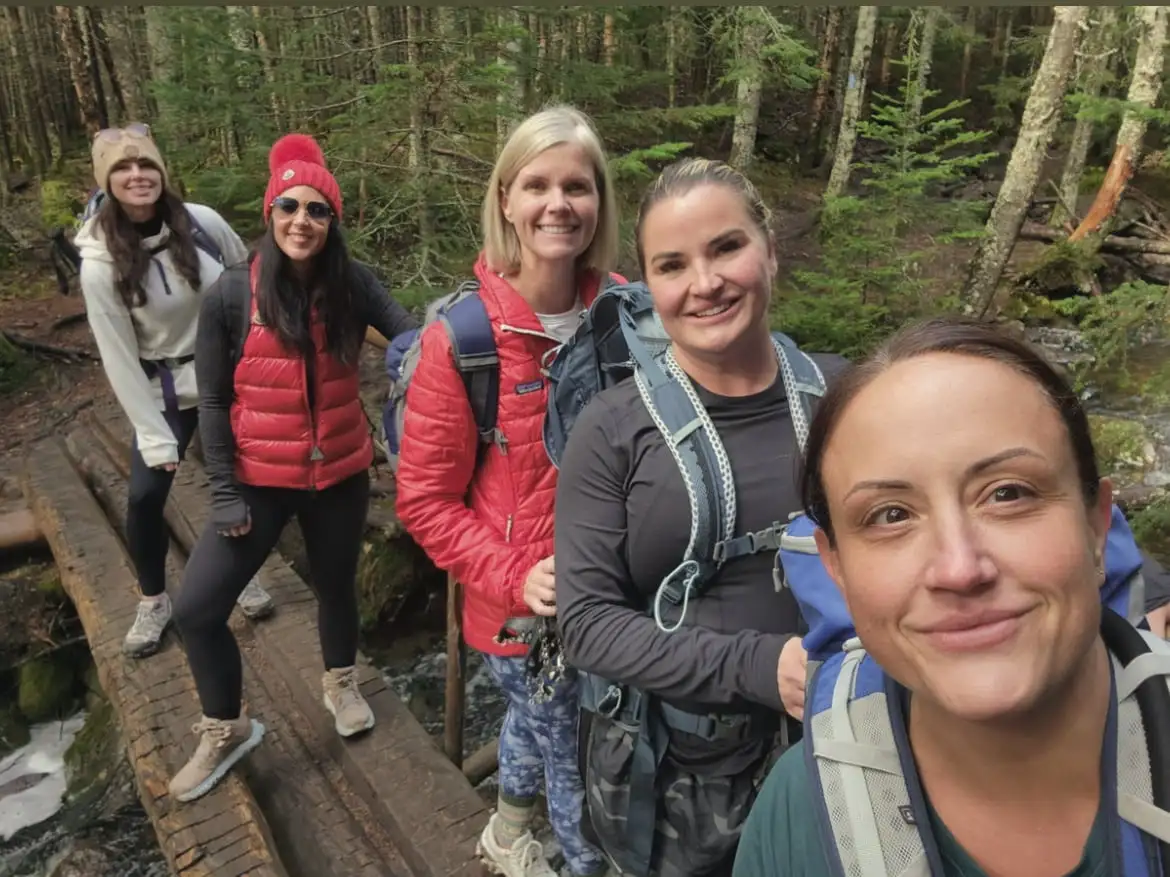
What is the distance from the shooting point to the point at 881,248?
24.5ft

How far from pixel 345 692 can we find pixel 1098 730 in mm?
3462

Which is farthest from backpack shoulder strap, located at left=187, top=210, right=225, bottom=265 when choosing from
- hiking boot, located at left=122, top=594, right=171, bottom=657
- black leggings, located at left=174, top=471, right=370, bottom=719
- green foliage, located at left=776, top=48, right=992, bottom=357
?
green foliage, located at left=776, top=48, right=992, bottom=357

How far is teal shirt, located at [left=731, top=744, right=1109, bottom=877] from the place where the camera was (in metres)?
1.00

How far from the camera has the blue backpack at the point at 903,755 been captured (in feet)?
3.08

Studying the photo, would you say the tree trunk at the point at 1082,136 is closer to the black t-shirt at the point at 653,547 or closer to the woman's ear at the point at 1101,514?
the black t-shirt at the point at 653,547

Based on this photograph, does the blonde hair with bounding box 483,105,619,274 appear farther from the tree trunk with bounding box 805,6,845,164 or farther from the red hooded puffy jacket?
the tree trunk with bounding box 805,6,845,164

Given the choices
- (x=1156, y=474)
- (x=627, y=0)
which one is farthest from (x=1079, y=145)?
(x=627, y=0)

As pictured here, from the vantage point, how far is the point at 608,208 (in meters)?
2.50

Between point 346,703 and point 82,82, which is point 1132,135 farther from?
point 82,82

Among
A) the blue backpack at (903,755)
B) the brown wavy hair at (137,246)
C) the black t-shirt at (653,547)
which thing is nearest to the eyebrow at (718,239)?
the black t-shirt at (653,547)

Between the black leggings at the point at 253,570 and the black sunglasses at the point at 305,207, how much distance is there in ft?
3.50

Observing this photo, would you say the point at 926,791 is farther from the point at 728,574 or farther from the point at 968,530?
the point at 728,574

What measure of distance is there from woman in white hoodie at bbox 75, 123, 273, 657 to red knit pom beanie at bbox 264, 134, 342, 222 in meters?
0.91

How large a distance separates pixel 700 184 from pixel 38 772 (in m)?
6.35
